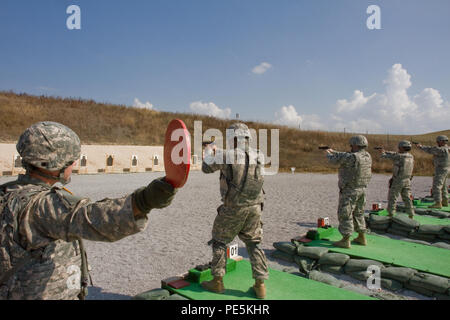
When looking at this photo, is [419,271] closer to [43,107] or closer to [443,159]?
[443,159]

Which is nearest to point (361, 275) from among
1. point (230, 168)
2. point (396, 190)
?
point (230, 168)

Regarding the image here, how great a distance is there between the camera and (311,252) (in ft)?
17.8

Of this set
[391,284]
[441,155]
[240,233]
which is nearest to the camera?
[240,233]

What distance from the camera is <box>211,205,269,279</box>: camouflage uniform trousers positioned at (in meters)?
3.79

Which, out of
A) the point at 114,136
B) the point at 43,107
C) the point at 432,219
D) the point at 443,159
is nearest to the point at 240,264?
the point at 432,219

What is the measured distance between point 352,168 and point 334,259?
1775 millimetres

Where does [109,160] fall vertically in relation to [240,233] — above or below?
above

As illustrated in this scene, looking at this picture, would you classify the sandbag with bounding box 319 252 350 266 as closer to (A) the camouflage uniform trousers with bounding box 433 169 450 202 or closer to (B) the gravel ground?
(B) the gravel ground

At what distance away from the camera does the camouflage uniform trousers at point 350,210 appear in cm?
572

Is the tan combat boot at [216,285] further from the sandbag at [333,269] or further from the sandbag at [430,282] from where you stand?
the sandbag at [430,282]

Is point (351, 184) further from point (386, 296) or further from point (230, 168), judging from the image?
point (230, 168)

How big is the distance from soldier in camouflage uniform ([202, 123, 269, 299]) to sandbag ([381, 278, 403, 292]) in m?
2.19

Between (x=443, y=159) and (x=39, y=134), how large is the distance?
11518 mm
